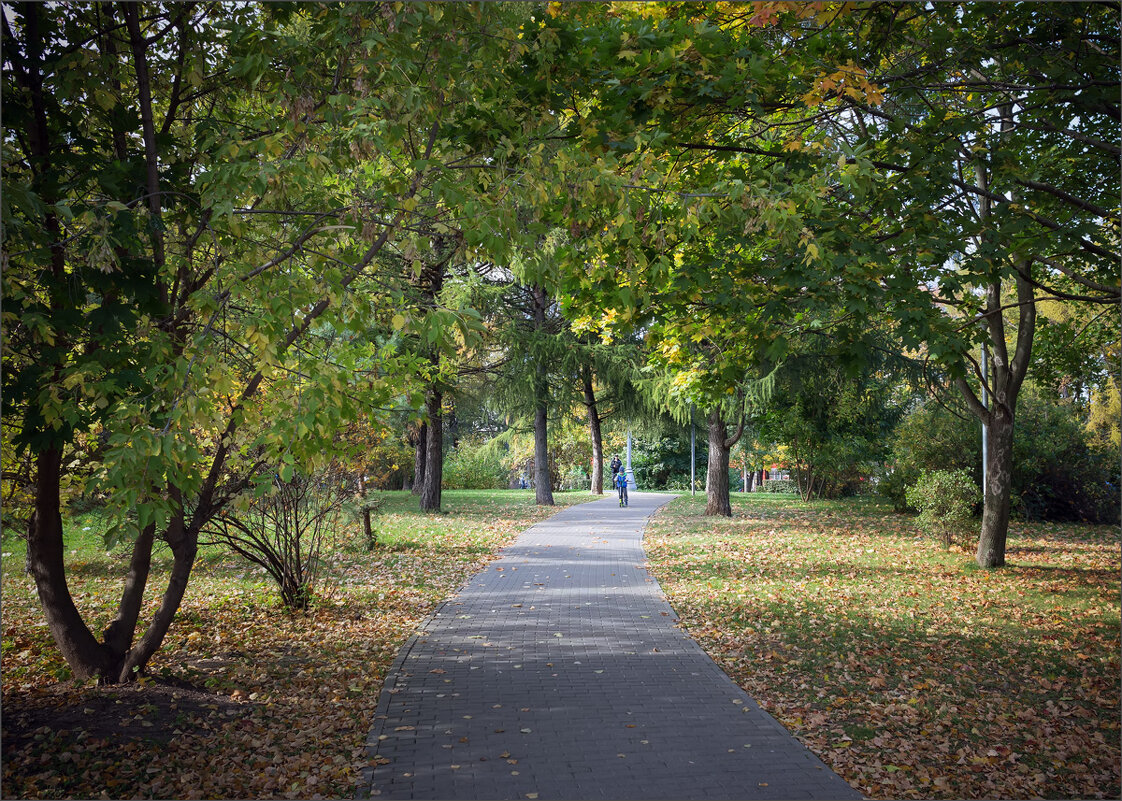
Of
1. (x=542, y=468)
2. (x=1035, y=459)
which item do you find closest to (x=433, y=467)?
(x=542, y=468)

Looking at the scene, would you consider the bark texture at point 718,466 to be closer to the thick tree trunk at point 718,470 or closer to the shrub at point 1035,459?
the thick tree trunk at point 718,470

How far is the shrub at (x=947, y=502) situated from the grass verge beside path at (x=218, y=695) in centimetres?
929

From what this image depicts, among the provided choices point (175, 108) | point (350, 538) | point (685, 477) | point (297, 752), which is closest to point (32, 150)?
point (175, 108)

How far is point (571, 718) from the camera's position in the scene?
5691 millimetres

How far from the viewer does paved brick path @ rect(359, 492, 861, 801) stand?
456 cm

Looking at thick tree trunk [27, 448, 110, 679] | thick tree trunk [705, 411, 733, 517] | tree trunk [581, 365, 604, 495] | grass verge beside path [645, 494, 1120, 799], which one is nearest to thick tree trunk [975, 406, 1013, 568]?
grass verge beside path [645, 494, 1120, 799]

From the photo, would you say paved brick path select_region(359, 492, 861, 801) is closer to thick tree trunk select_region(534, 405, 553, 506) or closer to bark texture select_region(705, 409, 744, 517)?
→ bark texture select_region(705, 409, 744, 517)

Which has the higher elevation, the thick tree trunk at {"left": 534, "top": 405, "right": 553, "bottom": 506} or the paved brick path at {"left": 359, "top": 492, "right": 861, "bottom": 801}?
the thick tree trunk at {"left": 534, "top": 405, "right": 553, "bottom": 506}

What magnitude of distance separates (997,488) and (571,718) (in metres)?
10.2

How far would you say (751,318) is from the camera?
801 cm

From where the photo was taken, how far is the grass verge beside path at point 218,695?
4.61m

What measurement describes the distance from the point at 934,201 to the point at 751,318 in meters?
2.00

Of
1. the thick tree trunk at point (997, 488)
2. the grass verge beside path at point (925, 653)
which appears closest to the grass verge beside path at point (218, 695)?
the grass verge beside path at point (925, 653)

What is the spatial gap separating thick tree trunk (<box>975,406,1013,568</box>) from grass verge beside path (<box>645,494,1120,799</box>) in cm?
39
